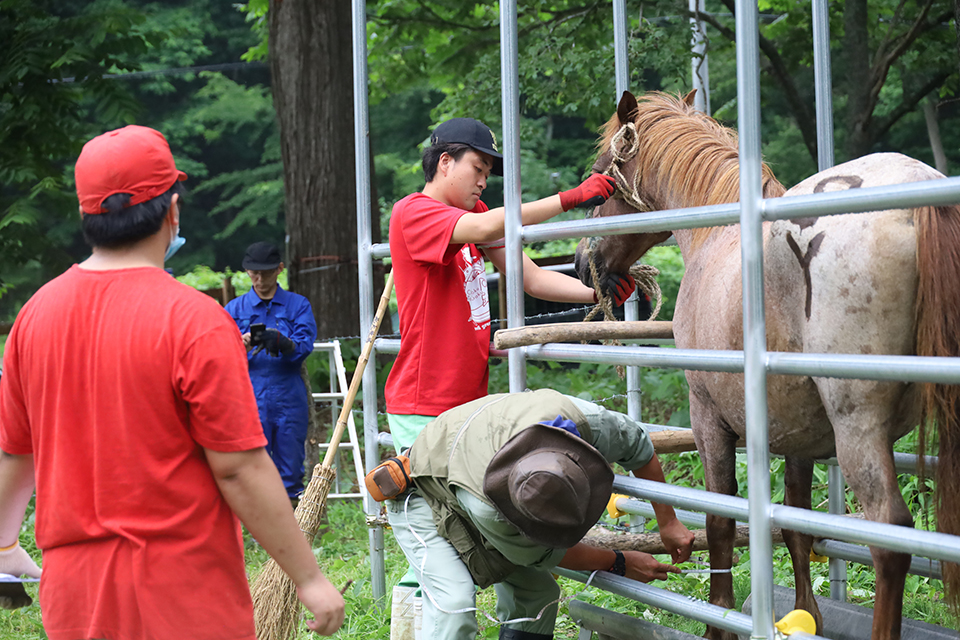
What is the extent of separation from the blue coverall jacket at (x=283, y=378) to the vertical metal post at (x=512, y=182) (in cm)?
339

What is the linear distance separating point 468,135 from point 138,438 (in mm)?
1691

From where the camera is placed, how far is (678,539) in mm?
2863

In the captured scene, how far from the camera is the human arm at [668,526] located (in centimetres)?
286

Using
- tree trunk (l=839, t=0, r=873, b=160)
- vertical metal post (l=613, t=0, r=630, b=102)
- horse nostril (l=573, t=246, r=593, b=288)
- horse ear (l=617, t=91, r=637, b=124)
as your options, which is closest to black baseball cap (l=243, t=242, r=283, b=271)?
vertical metal post (l=613, t=0, r=630, b=102)

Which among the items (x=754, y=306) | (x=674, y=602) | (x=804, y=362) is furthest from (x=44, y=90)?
(x=804, y=362)

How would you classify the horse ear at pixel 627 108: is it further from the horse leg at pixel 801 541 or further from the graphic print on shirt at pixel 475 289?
the horse leg at pixel 801 541

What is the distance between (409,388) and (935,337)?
1.69 meters

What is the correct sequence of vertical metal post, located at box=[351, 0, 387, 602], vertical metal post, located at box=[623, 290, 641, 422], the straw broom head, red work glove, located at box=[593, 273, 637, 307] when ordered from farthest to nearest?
vertical metal post, located at box=[623, 290, 641, 422]
vertical metal post, located at box=[351, 0, 387, 602]
the straw broom head
red work glove, located at box=[593, 273, 637, 307]

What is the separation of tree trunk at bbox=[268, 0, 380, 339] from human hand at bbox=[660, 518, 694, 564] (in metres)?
6.03

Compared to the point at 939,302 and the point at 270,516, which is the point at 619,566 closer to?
the point at 939,302

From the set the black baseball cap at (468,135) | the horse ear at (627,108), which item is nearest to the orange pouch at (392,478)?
the black baseball cap at (468,135)

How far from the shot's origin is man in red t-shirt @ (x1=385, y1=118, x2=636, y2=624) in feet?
10.2

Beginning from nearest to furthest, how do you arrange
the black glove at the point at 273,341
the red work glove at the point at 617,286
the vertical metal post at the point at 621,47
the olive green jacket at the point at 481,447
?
the olive green jacket at the point at 481,447
the red work glove at the point at 617,286
the vertical metal post at the point at 621,47
the black glove at the point at 273,341

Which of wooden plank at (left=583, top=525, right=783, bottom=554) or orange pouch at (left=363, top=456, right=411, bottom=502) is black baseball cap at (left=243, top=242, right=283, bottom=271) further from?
orange pouch at (left=363, top=456, right=411, bottom=502)
